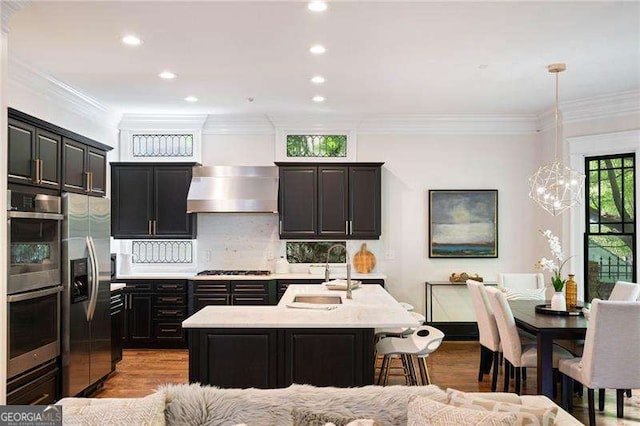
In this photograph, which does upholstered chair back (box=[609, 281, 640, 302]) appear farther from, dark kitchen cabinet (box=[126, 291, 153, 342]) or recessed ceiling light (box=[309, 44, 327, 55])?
dark kitchen cabinet (box=[126, 291, 153, 342])

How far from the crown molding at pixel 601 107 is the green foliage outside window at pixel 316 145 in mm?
2655

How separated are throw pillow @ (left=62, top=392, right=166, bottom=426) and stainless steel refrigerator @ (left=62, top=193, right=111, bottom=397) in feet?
7.15

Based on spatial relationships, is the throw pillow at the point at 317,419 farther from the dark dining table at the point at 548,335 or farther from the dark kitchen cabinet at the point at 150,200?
the dark kitchen cabinet at the point at 150,200

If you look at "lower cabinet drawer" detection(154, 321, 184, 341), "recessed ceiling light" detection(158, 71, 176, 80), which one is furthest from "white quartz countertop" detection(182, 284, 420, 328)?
"lower cabinet drawer" detection(154, 321, 184, 341)

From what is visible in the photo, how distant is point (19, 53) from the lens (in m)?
4.25

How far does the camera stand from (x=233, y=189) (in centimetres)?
638

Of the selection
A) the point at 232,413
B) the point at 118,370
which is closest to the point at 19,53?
the point at 118,370

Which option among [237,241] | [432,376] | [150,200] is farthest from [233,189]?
[432,376]

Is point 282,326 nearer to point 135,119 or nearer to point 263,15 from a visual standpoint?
point 263,15

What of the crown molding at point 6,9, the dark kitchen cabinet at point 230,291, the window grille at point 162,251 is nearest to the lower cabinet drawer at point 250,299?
the dark kitchen cabinet at point 230,291

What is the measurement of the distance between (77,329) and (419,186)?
14.5 feet

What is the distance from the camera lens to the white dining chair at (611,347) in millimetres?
3447

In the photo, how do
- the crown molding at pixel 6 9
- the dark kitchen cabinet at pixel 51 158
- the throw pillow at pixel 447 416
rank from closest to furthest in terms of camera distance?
the throw pillow at pixel 447 416 < the crown molding at pixel 6 9 < the dark kitchen cabinet at pixel 51 158

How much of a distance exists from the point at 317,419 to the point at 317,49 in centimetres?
297
